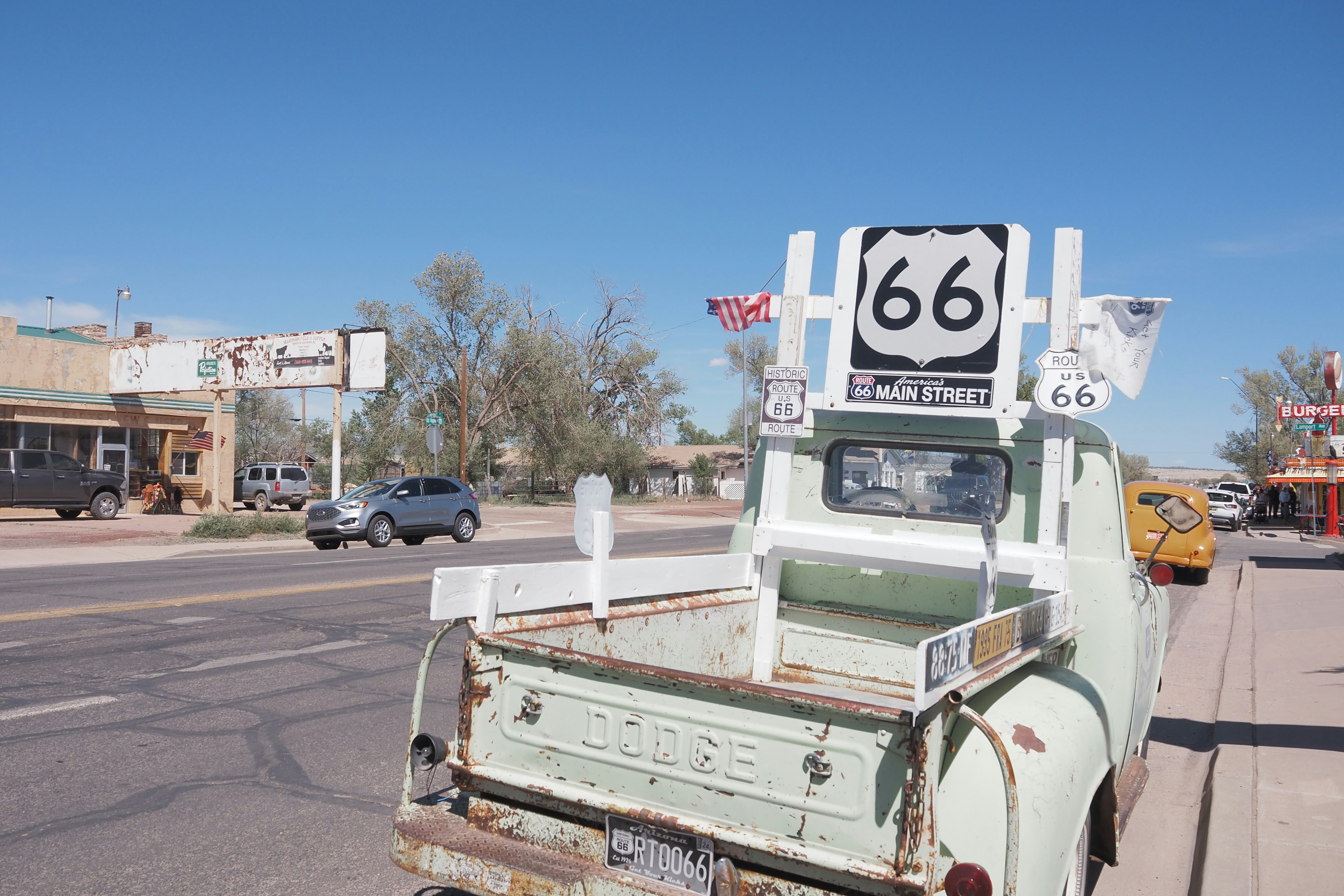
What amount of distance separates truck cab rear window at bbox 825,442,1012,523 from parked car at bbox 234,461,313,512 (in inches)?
1383

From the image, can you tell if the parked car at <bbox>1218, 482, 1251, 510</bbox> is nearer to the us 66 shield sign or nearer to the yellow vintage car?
the yellow vintage car

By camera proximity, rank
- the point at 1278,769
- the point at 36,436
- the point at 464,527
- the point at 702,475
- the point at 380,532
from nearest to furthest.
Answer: the point at 1278,769
the point at 380,532
the point at 464,527
the point at 36,436
the point at 702,475

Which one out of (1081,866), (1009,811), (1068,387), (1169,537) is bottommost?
(1081,866)

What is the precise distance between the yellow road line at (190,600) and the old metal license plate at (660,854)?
363 inches

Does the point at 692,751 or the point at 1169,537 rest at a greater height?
the point at 692,751

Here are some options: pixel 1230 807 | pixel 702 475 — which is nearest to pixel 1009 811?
pixel 1230 807

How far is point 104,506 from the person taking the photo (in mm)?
27312

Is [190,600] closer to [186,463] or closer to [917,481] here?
[917,481]

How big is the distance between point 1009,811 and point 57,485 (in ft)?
94.5

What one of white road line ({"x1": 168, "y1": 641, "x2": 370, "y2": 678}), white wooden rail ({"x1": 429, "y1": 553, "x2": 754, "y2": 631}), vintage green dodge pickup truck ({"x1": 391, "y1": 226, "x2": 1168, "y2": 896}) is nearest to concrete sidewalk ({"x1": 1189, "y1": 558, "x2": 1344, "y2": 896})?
vintage green dodge pickup truck ({"x1": 391, "y1": 226, "x2": 1168, "y2": 896})

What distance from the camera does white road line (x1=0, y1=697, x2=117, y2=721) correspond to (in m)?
6.42

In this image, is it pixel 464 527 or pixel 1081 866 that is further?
pixel 464 527

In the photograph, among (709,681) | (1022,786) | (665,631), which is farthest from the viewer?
(665,631)

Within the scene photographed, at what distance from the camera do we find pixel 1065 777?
282 centimetres
